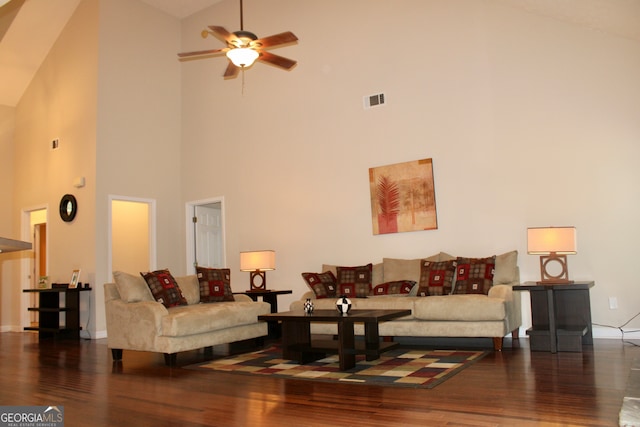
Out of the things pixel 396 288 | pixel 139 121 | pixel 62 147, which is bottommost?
pixel 396 288

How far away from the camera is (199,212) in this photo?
27.8 ft

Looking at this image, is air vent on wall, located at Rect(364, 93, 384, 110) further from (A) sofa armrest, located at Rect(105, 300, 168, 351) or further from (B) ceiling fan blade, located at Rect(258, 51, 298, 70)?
(A) sofa armrest, located at Rect(105, 300, 168, 351)

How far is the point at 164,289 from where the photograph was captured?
17.6ft

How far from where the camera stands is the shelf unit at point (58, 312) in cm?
724

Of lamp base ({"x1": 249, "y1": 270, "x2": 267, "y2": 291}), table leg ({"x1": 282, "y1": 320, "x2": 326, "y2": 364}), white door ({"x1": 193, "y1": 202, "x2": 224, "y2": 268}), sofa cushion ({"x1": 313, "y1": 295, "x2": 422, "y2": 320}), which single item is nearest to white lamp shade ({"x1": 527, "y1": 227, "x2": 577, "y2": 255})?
sofa cushion ({"x1": 313, "y1": 295, "x2": 422, "y2": 320})

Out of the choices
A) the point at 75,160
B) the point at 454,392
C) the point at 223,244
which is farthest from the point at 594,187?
the point at 75,160

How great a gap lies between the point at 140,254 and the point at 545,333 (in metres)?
6.73

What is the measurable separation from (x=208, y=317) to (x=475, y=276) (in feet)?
8.74

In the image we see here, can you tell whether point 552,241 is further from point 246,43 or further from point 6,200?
point 6,200

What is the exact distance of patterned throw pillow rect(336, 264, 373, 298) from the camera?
6096mm

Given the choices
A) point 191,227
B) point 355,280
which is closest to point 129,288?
point 355,280

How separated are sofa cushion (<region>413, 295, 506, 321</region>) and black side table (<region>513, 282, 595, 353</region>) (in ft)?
0.89

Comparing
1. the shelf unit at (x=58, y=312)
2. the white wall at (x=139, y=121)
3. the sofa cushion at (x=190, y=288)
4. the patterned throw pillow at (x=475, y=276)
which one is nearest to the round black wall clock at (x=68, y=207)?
the white wall at (x=139, y=121)

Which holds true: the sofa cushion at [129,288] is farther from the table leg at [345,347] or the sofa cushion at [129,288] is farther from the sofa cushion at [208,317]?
the table leg at [345,347]
